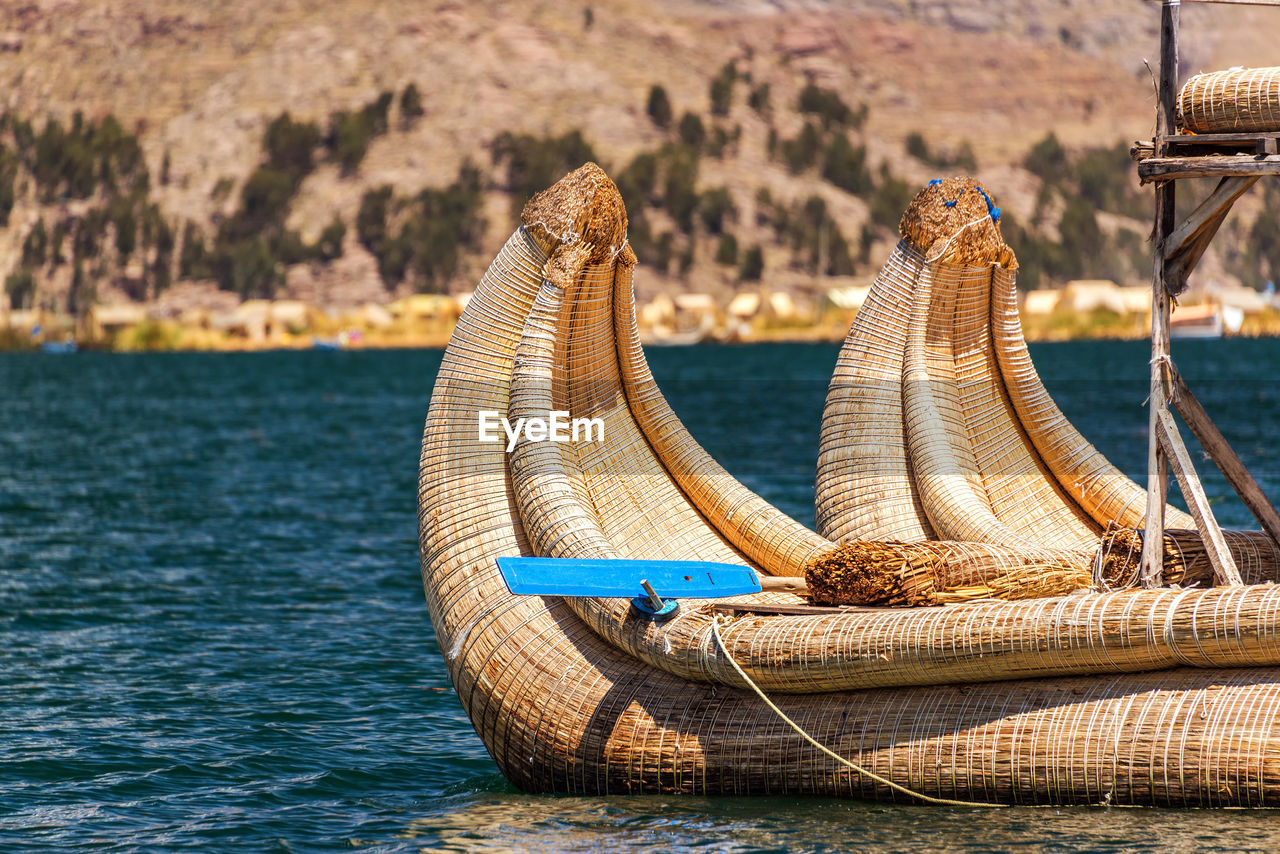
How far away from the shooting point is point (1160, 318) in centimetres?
1034

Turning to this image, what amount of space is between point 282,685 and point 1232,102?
10.6 m

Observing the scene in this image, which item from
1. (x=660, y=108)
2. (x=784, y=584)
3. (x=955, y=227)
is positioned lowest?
(x=784, y=584)

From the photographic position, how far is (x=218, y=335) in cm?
14962

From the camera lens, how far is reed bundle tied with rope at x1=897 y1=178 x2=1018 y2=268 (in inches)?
540

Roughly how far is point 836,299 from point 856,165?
115 feet

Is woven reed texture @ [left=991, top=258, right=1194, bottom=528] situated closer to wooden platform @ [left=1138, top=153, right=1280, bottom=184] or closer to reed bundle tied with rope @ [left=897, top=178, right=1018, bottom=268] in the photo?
reed bundle tied with rope @ [left=897, top=178, right=1018, bottom=268]

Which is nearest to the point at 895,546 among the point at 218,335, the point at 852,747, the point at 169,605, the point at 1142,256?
the point at 852,747

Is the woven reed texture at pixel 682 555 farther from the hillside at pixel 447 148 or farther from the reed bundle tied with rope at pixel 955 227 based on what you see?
the hillside at pixel 447 148

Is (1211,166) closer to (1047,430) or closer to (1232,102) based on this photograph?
(1232,102)

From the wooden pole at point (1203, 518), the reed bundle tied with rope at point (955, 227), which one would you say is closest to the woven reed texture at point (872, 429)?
the reed bundle tied with rope at point (955, 227)

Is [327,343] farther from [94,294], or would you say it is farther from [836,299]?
[836,299]

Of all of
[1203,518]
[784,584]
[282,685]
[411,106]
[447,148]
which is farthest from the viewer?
[411,106]

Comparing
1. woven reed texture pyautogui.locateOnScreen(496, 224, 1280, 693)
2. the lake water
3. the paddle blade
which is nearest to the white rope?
woven reed texture pyautogui.locateOnScreen(496, 224, 1280, 693)

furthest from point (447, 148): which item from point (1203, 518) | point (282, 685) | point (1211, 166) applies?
point (1211, 166)
